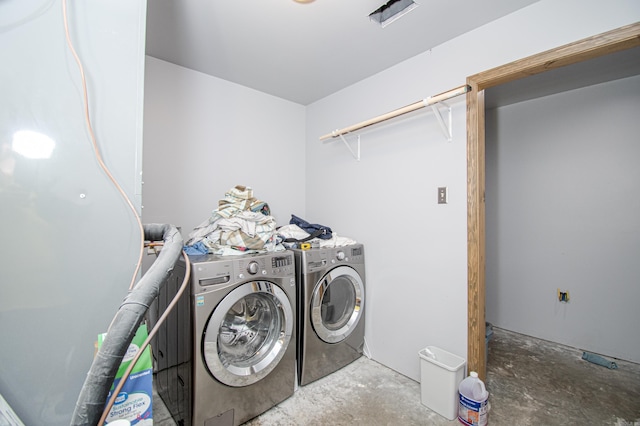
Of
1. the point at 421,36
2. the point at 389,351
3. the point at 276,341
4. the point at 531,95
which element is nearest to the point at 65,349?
the point at 276,341

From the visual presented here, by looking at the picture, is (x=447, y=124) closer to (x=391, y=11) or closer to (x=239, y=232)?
(x=391, y=11)

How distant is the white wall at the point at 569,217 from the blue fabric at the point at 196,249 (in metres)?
2.96

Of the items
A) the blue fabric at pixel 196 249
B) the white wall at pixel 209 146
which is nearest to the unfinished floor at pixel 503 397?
the blue fabric at pixel 196 249

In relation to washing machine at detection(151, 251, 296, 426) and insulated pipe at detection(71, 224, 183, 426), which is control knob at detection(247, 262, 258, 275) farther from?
insulated pipe at detection(71, 224, 183, 426)

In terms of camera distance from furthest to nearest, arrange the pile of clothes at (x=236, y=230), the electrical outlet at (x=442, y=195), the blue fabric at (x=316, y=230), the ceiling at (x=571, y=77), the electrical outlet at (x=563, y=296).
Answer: the electrical outlet at (x=563, y=296) < the blue fabric at (x=316, y=230) < the ceiling at (x=571, y=77) < the electrical outlet at (x=442, y=195) < the pile of clothes at (x=236, y=230)

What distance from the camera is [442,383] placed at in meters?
1.60

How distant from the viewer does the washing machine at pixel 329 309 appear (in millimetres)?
1817

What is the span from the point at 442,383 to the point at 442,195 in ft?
3.86

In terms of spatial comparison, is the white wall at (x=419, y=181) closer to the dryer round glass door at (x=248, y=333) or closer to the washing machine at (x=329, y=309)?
the washing machine at (x=329, y=309)

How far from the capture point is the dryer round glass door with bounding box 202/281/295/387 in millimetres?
1376

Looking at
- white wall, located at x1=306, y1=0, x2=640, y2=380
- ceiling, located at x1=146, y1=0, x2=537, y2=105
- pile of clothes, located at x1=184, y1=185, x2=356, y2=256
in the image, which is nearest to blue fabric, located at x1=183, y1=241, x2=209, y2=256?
pile of clothes, located at x1=184, y1=185, x2=356, y2=256

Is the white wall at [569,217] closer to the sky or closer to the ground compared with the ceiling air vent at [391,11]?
closer to the ground

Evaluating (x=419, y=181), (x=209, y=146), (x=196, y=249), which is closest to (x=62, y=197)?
(x=196, y=249)

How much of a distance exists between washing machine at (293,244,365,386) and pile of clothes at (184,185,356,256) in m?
0.18
